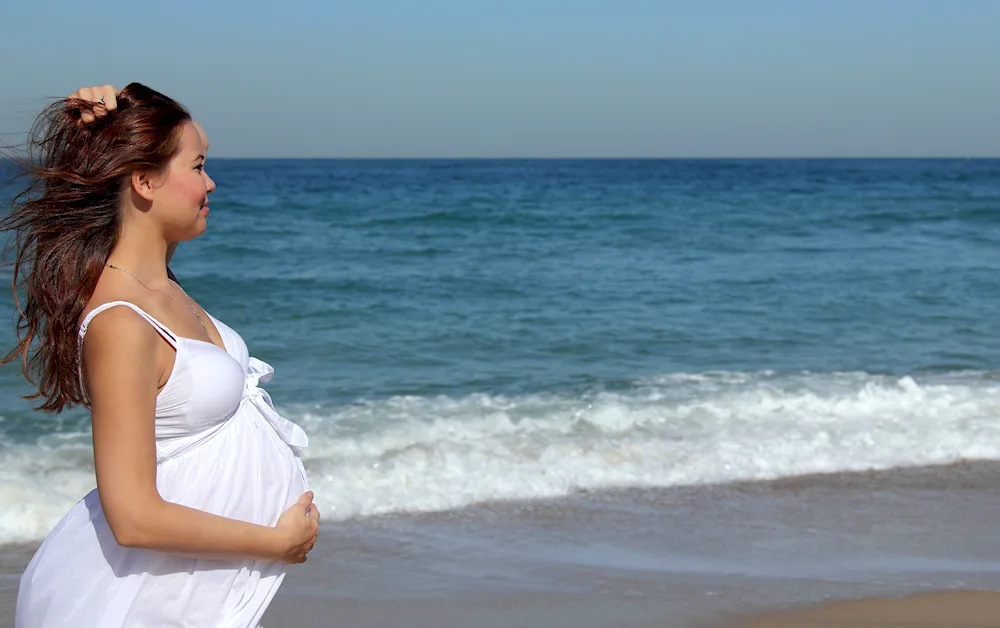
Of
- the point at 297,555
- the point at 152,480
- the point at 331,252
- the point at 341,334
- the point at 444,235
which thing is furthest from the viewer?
the point at 444,235

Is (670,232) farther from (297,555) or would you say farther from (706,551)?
(297,555)

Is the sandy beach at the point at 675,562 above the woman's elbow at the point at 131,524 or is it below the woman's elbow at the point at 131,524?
below

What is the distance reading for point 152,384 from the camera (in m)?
1.64

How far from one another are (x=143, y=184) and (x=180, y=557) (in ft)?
2.09

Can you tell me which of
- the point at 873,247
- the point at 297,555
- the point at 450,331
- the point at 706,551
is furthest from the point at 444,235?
the point at 297,555

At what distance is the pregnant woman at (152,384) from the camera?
1707mm

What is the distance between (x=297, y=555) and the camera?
1878 millimetres

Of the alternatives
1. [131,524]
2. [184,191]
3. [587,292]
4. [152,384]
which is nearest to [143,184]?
[184,191]

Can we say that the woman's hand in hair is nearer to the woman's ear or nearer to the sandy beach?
the woman's ear

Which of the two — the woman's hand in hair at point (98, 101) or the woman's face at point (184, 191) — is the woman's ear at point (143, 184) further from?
the woman's hand in hair at point (98, 101)

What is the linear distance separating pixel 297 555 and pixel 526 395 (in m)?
6.82

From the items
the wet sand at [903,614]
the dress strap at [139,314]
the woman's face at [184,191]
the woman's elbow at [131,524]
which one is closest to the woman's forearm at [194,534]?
the woman's elbow at [131,524]

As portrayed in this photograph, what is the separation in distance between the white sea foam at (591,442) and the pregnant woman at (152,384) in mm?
3949

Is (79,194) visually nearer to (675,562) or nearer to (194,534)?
(194,534)
